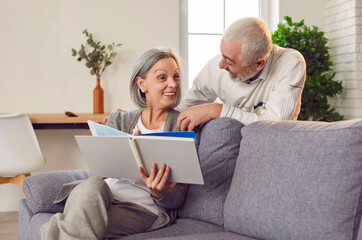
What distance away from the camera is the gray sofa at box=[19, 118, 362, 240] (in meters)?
1.66

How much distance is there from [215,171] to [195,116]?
0.86 feet

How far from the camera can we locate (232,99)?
8.67 ft

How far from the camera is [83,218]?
1778mm

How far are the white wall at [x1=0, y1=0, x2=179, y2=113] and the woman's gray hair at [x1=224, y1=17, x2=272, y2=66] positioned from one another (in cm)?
218

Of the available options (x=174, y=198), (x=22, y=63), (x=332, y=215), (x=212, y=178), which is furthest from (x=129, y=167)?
(x=22, y=63)

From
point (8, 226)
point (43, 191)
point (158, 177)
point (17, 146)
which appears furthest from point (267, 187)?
point (8, 226)

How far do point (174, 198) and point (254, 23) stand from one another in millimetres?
962

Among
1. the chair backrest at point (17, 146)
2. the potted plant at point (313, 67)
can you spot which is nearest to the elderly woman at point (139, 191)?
the chair backrest at point (17, 146)

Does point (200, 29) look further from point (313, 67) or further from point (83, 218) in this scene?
point (83, 218)

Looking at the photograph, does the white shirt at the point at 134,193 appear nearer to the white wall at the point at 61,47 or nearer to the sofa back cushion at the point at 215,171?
the sofa back cushion at the point at 215,171

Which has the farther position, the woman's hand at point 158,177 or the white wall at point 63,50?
the white wall at point 63,50

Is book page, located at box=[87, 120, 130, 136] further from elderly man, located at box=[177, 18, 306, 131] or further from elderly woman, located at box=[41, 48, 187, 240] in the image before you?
elderly man, located at box=[177, 18, 306, 131]

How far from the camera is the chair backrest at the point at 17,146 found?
3609 mm

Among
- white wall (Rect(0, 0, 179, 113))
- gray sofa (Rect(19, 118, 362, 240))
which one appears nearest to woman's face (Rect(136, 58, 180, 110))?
gray sofa (Rect(19, 118, 362, 240))
